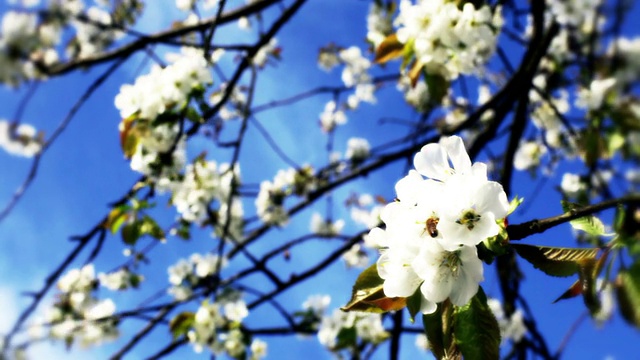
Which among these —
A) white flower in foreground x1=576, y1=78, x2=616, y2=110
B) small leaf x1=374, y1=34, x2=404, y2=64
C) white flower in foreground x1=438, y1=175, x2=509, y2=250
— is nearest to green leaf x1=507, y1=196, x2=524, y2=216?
white flower in foreground x1=438, y1=175, x2=509, y2=250

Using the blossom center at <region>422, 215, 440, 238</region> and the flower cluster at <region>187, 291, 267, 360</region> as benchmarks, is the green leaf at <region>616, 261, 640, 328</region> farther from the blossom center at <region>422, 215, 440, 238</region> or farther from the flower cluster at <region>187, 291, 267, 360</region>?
the flower cluster at <region>187, 291, 267, 360</region>

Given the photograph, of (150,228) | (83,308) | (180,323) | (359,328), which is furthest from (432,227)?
(83,308)

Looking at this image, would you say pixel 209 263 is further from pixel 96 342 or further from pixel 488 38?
pixel 488 38

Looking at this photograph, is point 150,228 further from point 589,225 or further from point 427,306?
point 589,225

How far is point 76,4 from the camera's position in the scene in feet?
6.88

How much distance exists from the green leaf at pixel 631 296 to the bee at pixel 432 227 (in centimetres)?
22

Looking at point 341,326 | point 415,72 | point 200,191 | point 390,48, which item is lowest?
point 341,326

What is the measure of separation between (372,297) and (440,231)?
16 cm

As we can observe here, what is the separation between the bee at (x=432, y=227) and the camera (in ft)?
2.22

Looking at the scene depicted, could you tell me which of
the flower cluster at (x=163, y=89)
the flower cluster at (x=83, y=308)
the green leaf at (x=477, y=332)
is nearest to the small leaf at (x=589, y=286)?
the green leaf at (x=477, y=332)

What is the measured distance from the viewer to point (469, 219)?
2.16 feet

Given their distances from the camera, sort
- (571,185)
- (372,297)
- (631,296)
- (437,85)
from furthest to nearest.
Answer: (571,185) → (437,85) → (372,297) → (631,296)

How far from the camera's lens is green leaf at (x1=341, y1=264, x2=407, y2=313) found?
0.73 meters

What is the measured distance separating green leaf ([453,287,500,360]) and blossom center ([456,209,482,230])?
0.11 metres
